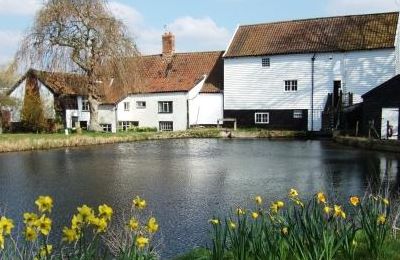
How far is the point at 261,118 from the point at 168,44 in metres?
13.0

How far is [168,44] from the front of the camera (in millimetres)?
49562

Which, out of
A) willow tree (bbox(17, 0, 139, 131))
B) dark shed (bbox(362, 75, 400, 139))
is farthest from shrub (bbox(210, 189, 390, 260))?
willow tree (bbox(17, 0, 139, 131))

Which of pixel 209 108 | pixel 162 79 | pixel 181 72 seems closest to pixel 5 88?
pixel 162 79

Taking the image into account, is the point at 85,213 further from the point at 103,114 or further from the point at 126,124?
the point at 126,124

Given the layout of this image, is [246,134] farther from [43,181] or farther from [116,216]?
[116,216]

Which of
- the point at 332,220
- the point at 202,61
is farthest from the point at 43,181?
the point at 202,61

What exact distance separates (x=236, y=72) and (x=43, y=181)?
2876 centimetres

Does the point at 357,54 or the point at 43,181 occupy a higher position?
the point at 357,54

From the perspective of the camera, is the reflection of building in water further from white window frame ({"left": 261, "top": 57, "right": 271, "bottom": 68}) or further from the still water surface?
white window frame ({"left": 261, "top": 57, "right": 271, "bottom": 68})

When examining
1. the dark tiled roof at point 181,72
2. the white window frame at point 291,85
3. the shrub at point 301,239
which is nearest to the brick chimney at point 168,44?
the dark tiled roof at point 181,72

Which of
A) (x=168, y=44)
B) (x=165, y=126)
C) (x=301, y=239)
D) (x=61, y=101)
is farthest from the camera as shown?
(x=168, y=44)

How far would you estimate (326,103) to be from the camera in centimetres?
3959

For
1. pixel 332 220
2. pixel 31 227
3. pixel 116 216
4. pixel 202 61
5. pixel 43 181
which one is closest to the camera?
pixel 31 227

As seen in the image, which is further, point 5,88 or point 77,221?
point 5,88
